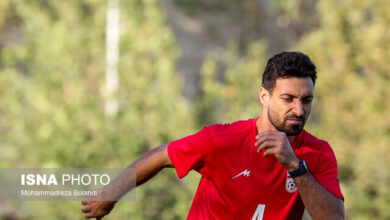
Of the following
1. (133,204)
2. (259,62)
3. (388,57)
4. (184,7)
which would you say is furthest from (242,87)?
(184,7)

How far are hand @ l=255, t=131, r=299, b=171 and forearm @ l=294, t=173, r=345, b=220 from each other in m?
0.10

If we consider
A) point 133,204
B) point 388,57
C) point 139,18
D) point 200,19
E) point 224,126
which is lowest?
point 224,126

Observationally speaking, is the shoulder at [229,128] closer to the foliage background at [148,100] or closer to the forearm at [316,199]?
the forearm at [316,199]

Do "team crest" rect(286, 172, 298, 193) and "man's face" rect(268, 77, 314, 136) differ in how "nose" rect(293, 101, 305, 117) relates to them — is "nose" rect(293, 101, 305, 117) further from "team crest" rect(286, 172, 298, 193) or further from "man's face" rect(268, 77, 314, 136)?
"team crest" rect(286, 172, 298, 193)

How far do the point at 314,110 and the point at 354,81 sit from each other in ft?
7.24

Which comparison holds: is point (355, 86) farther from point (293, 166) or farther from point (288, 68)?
point (293, 166)

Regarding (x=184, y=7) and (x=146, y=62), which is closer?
(x=146, y=62)

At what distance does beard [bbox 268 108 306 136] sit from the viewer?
13.5ft

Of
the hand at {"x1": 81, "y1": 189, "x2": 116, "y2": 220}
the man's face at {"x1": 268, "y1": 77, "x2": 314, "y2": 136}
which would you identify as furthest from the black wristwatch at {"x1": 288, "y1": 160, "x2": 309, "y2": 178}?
the hand at {"x1": 81, "y1": 189, "x2": 116, "y2": 220}

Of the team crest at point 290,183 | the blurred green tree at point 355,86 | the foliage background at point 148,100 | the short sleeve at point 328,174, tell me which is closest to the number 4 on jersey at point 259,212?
the team crest at point 290,183

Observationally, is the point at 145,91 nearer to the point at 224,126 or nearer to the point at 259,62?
the point at 259,62

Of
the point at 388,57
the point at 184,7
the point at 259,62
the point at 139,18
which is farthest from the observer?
the point at 184,7

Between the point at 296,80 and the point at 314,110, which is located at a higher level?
the point at 314,110

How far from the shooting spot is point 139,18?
2270cm
